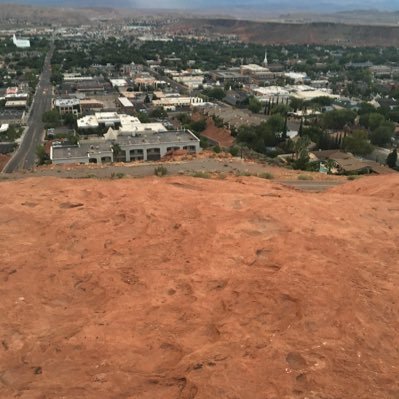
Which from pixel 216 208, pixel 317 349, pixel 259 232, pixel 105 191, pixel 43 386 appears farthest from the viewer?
pixel 105 191

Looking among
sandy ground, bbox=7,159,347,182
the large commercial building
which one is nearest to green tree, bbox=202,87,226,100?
the large commercial building

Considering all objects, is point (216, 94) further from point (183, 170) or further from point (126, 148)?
point (183, 170)

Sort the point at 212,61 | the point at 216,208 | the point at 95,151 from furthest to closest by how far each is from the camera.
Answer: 1. the point at 212,61
2. the point at 95,151
3. the point at 216,208

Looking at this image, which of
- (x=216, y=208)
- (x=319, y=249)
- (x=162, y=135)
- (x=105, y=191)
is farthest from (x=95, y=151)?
(x=319, y=249)

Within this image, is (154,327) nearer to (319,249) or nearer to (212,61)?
(319,249)

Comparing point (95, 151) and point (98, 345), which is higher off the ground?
point (98, 345)

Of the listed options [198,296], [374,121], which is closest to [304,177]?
[198,296]

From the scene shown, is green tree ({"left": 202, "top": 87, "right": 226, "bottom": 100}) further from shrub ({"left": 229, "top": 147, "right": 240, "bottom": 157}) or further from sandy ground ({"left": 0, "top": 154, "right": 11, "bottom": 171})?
shrub ({"left": 229, "top": 147, "right": 240, "bottom": 157})
